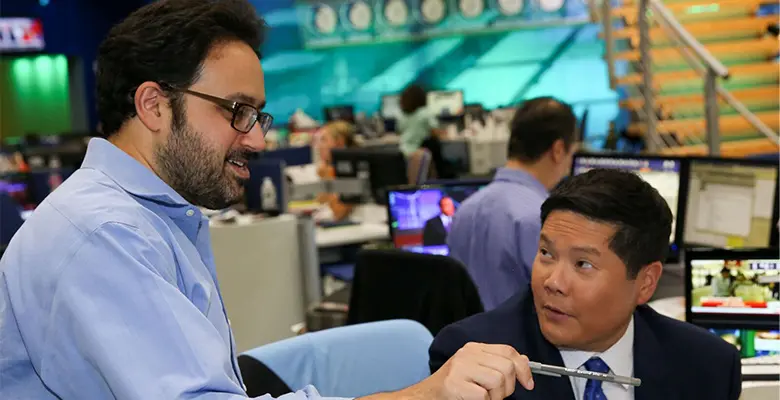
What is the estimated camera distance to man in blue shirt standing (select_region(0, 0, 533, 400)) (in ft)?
Answer: 3.87

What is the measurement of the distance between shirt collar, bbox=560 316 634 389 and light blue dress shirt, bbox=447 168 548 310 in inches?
48.5

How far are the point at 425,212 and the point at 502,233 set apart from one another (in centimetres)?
99

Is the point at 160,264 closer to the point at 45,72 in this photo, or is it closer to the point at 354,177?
the point at 354,177

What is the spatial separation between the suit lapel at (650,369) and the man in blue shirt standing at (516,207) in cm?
125

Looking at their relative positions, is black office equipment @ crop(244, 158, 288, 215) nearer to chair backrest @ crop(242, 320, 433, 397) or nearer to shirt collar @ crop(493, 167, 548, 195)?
shirt collar @ crop(493, 167, 548, 195)

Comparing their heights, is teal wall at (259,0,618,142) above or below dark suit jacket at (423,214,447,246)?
above

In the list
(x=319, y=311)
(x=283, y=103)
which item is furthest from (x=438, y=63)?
(x=319, y=311)

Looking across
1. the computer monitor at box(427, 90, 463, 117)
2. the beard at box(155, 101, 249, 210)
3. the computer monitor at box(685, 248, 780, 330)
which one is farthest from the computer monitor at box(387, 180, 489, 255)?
the computer monitor at box(427, 90, 463, 117)

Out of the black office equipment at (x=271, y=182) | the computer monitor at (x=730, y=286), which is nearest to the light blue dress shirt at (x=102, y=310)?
the computer monitor at (x=730, y=286)

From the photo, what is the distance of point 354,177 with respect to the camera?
6121 mm

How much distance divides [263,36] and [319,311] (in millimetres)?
2248

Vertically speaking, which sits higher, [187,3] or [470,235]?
[187,3]

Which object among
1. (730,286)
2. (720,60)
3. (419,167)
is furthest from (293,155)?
(730,286)

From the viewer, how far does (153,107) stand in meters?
1.45
